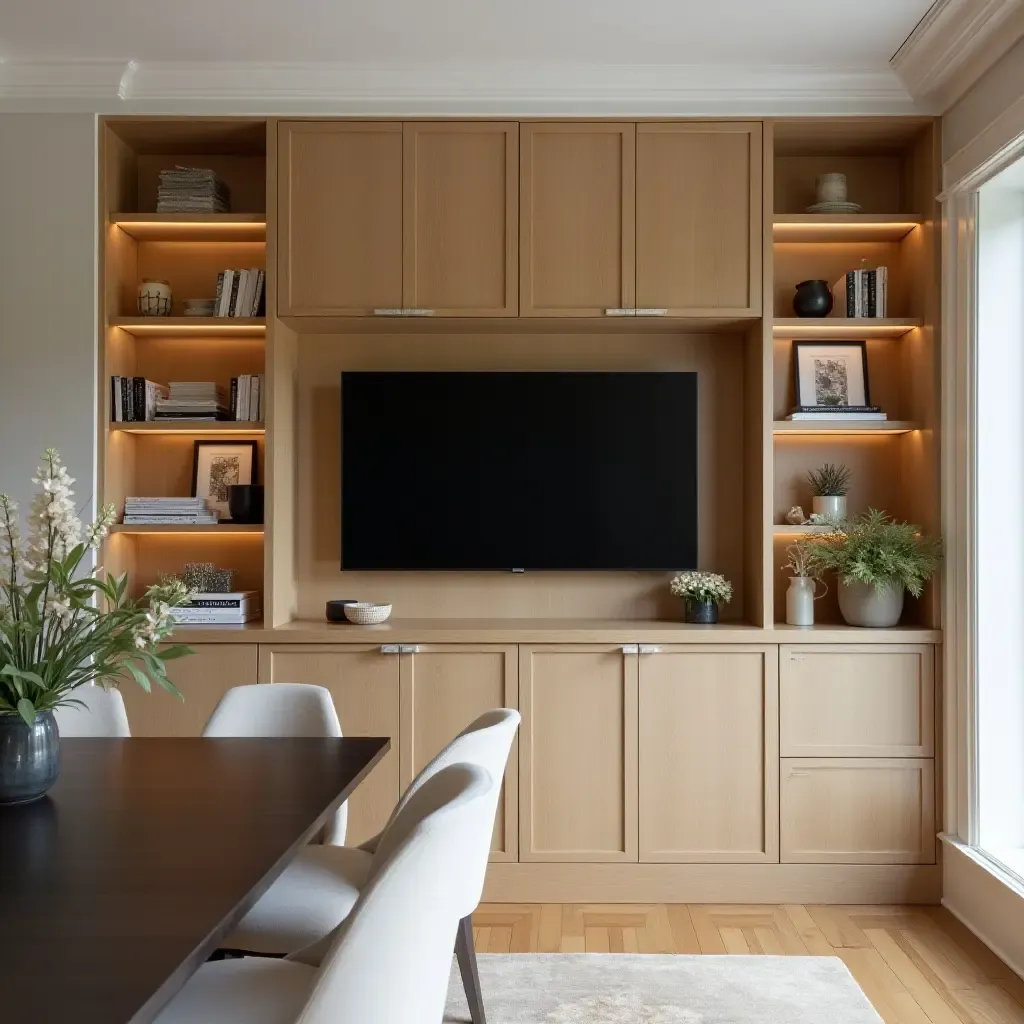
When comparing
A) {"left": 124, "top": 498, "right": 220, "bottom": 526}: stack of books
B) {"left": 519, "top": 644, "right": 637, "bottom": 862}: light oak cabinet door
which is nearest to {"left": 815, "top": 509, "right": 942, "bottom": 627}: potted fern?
{"left": 519, "top": 644, "right": 637, "bottom": 862}: light oak cabinet door

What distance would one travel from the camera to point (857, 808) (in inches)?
150

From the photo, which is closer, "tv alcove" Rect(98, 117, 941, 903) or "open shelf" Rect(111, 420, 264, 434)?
"tv alcove" Rect(98, 117, 941, 903)

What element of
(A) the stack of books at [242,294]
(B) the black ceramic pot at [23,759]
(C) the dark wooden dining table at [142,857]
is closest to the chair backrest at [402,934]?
(C) the dark wooden dining table at [142,857]

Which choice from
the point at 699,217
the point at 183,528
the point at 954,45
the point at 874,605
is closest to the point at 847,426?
the point at 874,605

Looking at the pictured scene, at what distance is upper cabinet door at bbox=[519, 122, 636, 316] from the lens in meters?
3.90

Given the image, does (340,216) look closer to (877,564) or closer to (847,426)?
(847,426)

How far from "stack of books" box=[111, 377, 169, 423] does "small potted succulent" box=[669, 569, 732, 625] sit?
6.87 feet

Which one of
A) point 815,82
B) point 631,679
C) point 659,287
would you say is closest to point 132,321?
point 659,287

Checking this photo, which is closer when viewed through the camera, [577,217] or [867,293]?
[577,217]

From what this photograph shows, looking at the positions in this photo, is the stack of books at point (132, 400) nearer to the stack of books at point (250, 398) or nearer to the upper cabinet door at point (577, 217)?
the stack of books at point (250, 398)

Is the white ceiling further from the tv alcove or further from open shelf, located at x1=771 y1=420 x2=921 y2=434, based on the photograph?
open shelf, located at x1=771 y1=420 x2=921 y2=434

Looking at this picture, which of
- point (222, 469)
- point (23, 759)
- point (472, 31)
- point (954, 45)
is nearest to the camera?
point (23, 759)

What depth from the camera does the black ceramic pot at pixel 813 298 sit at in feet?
13.3

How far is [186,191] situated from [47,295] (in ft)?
2.11
